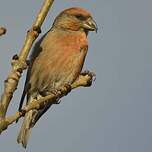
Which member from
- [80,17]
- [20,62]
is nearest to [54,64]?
[80,17]

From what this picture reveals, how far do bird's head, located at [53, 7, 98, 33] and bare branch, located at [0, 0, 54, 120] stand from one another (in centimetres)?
574

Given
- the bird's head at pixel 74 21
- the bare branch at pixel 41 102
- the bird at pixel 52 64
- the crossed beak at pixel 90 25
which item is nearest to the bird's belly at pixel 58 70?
the bird at pixel 52 64

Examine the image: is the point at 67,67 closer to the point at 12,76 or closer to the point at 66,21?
the point at 66,21

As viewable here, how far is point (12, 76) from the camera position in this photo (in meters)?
2.71

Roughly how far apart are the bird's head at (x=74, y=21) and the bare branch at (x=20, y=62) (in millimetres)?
5738

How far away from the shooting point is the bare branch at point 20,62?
2656 millimetres

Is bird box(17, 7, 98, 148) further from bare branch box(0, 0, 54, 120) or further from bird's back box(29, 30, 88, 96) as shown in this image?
bare branch box(0, 0, 54, 120)

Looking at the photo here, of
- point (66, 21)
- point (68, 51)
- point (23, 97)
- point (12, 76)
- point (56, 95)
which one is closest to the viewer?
point (12, 76)

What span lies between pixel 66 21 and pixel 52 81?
1.82 m

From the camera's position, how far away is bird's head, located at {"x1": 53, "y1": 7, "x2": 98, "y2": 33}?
339 inches

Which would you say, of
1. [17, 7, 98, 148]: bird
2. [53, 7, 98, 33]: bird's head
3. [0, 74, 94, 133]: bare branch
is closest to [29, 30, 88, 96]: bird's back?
[17, 7, 98, 148]: bird

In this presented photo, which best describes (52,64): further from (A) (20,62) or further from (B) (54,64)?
(A) (20,62)

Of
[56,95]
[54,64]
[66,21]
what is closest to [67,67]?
[54,64]

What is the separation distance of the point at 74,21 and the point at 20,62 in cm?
615
